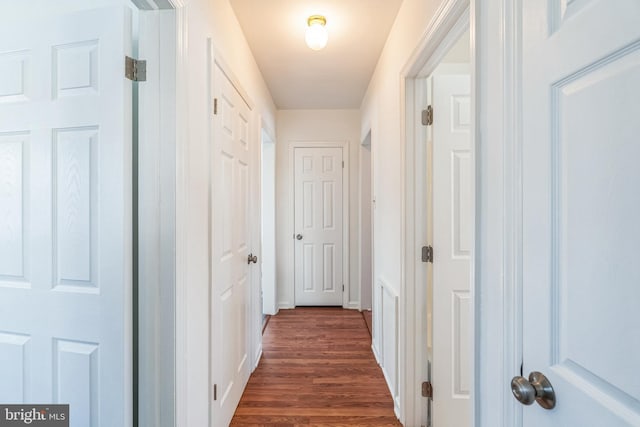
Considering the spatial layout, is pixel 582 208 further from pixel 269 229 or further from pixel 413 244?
pixel 269 229

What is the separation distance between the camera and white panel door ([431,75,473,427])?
171 cm

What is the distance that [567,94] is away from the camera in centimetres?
66

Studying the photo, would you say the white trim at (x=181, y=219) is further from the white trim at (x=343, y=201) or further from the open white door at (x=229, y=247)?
the white trim at (x=343, y=201)

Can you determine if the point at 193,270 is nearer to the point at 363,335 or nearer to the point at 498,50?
the point at 498,50

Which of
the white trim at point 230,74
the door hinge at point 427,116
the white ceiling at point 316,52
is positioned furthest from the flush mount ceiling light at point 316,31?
the door hinge at point 427,116

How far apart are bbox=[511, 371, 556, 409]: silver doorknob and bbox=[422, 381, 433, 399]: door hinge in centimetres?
117

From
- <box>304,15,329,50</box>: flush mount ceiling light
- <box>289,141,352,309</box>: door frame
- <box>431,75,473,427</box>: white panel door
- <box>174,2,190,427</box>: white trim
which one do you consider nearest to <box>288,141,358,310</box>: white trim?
<box>289,141,352,309</box>: door frame

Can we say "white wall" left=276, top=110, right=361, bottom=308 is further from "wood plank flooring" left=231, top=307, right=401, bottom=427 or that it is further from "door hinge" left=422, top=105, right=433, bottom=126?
"door hinge" left=422, top=105, right=433, bottom=126

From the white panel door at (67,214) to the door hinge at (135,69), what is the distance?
2 cm

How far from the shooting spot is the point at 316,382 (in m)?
2.35

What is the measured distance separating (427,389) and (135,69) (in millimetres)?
2057

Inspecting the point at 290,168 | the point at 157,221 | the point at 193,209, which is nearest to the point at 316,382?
the point at 193,209

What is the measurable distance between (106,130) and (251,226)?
57.9 inches

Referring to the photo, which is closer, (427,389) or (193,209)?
(193,209)
